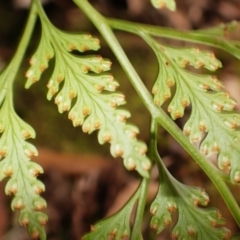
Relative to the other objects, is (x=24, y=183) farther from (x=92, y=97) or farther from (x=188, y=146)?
(x=188, y=146)

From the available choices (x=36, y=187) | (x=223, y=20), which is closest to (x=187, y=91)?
(x=36, y=187)

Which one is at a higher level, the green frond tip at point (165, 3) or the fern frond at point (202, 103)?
the green frond tip at point (165, 3)

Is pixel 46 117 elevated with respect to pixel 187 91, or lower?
elevated

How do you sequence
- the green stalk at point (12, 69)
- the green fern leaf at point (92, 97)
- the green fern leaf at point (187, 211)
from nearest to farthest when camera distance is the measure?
the green fern leaf at point (92, 97), the green fern leaf at point (187, 211), the green stalk at point (12, 69)

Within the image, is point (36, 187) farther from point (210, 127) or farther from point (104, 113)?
point (210, 127)

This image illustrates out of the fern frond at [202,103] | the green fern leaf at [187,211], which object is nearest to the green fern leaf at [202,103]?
the fern frond at [202,103]

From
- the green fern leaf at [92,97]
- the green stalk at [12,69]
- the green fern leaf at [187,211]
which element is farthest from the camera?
the green stalk at [12,69]

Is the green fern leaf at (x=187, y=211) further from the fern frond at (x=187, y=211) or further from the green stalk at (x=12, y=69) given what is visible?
the green stalk at (x=12, y=69)
